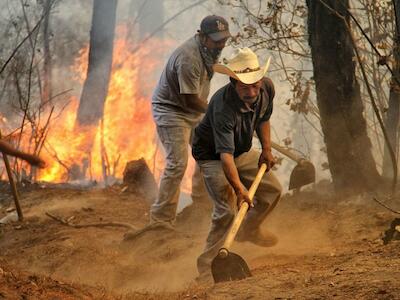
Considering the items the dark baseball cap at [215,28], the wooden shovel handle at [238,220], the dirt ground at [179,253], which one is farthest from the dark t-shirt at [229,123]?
the dark baseball cap at [215,28]

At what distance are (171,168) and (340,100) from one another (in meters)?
2.40

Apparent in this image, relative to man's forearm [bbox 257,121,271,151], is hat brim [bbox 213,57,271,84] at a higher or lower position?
higher

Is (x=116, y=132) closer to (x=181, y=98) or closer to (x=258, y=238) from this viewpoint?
(x=181, y=98)

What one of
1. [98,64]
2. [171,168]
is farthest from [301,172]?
[98,64]

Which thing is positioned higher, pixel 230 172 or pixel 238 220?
pixel 230 172

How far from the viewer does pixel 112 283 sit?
19.7 ft

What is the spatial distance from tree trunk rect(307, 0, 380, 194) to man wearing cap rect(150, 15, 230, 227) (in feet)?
4.72

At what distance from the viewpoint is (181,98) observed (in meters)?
6.61

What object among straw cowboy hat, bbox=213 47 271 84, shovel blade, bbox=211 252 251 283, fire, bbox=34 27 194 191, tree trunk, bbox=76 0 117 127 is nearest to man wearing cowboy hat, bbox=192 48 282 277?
straw cowboy hat, bbox=213 47 271 84

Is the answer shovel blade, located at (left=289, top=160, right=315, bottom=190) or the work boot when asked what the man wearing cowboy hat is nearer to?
the work boot

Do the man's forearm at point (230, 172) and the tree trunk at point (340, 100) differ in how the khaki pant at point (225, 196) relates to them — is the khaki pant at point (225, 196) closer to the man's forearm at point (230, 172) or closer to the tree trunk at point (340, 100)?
the man's forearm at point (230, 172)

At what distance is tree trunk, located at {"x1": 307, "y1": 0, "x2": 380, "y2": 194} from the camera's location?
707cm

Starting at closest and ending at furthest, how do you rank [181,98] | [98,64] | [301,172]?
[181,98], [301,172], [98,64]

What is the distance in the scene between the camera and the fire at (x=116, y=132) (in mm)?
12773
